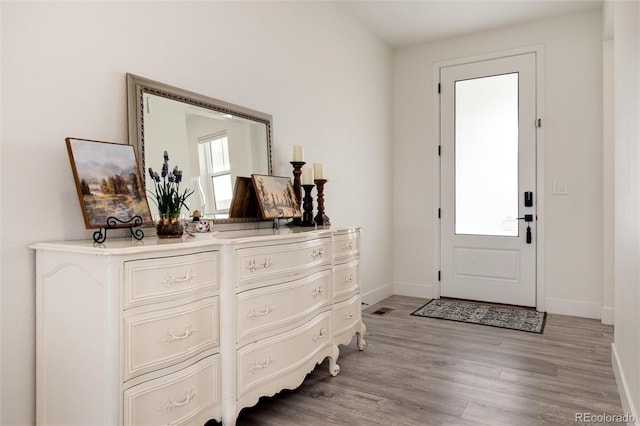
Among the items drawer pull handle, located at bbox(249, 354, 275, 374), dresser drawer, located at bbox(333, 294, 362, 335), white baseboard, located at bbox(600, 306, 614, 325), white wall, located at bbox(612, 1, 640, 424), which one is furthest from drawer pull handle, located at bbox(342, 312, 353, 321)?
white baseboard, located at bbox(600, 306, 614, 325)

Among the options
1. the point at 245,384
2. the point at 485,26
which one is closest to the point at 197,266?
the point at 245,384

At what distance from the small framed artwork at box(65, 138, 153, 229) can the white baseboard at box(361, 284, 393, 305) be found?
2652 millimetres

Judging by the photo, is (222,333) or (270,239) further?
(270,239)

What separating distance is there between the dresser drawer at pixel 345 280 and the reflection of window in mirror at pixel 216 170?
776mm

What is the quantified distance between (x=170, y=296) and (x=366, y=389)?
1291 mm

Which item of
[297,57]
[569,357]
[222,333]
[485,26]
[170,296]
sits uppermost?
[485,26]

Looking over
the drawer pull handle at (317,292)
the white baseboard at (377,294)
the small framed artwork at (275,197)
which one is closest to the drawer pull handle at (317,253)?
the drawer pull handle at (317,292)

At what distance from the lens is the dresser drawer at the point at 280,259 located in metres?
1.83

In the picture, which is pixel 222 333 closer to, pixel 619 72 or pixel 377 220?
pixel 619 72

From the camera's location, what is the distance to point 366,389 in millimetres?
2297

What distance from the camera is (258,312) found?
1.90m

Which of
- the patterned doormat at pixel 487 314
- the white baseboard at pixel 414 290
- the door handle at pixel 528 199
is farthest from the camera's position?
the white baseboard at pixel 414 290

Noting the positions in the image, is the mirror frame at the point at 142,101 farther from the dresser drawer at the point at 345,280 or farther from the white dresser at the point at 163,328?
the dresser drawer at the point at 345,280

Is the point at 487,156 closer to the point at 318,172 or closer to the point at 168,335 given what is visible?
the point at 318,172
